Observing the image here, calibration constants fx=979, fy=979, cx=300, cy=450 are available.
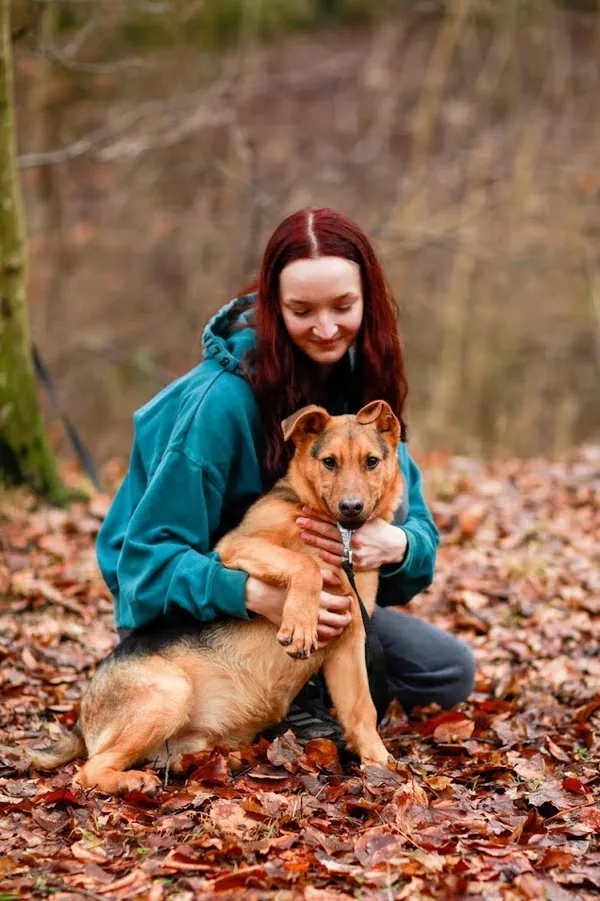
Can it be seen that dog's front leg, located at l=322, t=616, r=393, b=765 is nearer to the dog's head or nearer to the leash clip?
the leash clip

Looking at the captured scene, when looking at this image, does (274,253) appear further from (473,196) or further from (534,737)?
(473,196)

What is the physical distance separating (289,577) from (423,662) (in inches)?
55.4

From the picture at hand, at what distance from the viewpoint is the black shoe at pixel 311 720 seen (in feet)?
15.6

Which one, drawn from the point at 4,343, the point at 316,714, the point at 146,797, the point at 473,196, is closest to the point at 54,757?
the point at 146,797

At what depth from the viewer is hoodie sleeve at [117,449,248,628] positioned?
442 cm

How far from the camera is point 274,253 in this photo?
15.0ft

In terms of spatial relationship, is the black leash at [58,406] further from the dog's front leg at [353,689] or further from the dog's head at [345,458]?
the dog's front leg at [353,689]

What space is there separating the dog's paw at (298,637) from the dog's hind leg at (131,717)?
2.05 feet

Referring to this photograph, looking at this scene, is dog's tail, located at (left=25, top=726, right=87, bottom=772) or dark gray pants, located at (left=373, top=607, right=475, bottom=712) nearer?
dog's tail, located at (left=25, top=726, right=87, bottom=772)

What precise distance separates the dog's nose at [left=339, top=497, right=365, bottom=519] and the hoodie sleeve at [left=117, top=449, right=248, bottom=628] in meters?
0.56

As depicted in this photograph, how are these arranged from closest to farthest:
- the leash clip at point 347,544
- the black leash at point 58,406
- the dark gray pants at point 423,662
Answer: the leash clip at point 347,544, the dark gray pants at point 423,662, the black leash at point 58,406

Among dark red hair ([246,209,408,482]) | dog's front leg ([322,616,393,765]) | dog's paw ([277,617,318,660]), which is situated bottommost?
dog's front leg ([322,616,393,765])

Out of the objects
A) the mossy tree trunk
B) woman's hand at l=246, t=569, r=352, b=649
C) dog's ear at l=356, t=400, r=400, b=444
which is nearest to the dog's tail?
woman's hand at l=246, t=569, r=352, b=649

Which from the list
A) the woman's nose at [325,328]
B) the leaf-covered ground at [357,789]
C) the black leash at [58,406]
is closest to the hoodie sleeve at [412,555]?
the leaf-covered ground at [357,789]
